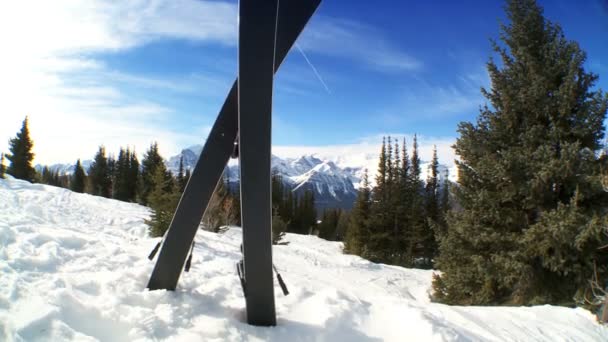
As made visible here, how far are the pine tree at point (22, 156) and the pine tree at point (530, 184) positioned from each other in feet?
138

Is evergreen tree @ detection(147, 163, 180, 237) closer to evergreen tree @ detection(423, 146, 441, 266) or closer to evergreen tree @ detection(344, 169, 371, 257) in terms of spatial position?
evergreen tree @ detection(344, 169, 371, 257)

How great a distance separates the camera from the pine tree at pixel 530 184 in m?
7.94

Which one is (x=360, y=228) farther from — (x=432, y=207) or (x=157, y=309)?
(x=157, y=309)

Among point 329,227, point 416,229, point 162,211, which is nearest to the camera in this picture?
point 162,211

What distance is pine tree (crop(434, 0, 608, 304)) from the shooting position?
26.0ft

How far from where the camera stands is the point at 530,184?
8.51m

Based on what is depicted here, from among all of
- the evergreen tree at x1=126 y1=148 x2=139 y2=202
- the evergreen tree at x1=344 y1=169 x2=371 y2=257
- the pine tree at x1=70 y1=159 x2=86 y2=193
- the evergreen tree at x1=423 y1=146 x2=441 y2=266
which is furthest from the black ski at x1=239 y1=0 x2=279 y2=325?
the pine tree at x1=70 y1=159 x2=86 y2=193

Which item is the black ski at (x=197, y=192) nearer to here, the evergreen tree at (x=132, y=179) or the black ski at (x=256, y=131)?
the black ski at (x=256, y=131)

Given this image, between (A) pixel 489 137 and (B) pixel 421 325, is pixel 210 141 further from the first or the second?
(A) pixel 489 137

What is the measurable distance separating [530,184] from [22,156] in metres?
44.9

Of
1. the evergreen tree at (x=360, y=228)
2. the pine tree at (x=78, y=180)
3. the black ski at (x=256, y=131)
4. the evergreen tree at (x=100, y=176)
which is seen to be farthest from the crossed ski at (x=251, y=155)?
the pine tree at (x=78, y=180)

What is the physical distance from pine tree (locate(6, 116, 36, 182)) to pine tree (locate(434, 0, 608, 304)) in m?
41.9

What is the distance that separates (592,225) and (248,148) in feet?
29.0

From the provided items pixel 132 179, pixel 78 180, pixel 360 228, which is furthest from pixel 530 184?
pixel 78 180
